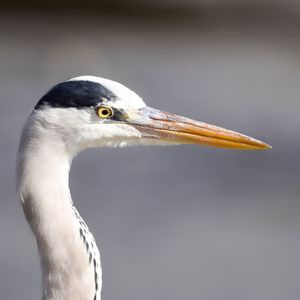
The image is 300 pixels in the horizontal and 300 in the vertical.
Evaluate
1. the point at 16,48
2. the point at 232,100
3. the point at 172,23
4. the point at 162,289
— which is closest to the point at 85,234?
the point at 162,289

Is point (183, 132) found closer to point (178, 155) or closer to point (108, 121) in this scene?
point (108, 121)

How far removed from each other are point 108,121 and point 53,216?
329 mm

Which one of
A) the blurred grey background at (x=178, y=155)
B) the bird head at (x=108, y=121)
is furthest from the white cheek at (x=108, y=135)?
the blurred grey background at (x=178, y=155)

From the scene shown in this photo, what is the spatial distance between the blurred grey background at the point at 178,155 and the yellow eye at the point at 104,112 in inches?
91.9

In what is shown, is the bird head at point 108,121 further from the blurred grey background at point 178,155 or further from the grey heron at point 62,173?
the blurred grey background at point 178,155

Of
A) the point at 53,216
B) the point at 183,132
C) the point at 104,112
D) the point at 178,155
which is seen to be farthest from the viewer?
the point at 178,155

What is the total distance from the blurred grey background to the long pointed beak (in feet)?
7.24

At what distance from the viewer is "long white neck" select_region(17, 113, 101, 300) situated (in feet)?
8.71

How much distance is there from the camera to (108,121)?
2805mm

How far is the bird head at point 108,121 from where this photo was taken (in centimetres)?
270

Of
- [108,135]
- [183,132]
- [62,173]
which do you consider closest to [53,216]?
[62,173]

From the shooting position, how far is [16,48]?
27.0 feet

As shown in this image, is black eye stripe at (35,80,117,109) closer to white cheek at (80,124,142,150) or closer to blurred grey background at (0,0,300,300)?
white cheek at (80,124,142,150)

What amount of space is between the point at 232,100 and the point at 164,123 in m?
4.47
